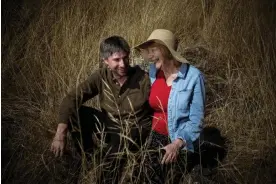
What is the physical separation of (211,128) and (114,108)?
2.49 feet

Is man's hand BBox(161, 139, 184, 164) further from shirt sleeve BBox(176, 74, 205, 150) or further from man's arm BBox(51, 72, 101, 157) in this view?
man's arm BBox(51, 72, 101, 157)

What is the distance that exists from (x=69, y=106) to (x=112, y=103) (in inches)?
10.3

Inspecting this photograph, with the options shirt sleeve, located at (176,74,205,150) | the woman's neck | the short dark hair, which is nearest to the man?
the short dark hair

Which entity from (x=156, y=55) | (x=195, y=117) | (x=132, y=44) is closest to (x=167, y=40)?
(x=156, y=55)

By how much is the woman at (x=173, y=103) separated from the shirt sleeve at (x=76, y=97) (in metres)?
0.32

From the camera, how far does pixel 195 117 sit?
2729 mm

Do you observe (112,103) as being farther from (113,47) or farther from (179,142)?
(179,142)

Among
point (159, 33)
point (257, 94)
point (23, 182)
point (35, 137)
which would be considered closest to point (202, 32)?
point (257, 94)

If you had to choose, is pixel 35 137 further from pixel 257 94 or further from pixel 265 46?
pixel 265 46

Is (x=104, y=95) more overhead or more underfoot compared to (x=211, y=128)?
more overhead

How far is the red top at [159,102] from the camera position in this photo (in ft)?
9.24

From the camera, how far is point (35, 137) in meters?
3.16

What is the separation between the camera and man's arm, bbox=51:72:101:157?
2693 mm

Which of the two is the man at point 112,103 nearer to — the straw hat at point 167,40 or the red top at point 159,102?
the red top at point 159,102
